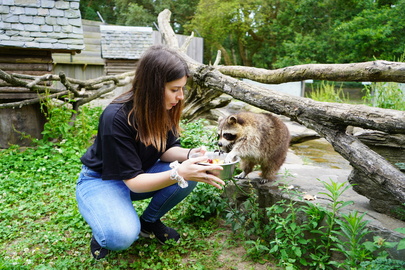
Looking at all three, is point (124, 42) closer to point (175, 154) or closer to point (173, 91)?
point (175, 154)

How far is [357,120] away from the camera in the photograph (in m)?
2.48

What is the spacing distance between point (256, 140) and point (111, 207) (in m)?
1.62

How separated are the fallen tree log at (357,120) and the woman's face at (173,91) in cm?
100

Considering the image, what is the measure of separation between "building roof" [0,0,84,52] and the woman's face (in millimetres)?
4824

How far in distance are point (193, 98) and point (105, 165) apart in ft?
17.7

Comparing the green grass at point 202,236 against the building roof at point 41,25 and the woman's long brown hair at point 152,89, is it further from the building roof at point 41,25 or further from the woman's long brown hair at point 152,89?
the building roof at point 41,25

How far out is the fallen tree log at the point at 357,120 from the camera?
2279 mm

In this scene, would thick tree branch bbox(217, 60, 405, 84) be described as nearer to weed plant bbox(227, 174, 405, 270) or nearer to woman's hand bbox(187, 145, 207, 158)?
weed plant bbox(227, 174, 405, 270)

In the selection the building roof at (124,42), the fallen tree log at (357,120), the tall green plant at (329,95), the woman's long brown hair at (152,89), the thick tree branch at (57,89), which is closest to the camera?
the fallen tree log at (357,120)

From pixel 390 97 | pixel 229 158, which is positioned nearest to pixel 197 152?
pixel 229 158

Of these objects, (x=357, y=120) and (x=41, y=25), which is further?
(x=41, y=25)

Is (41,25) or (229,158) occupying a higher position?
(41,25)

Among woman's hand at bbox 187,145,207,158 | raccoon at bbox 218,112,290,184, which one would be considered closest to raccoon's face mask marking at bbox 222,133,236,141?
raccoon at bbox 218,112,290,184

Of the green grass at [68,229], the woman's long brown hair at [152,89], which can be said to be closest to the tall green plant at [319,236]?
the green grass at [68,229]
